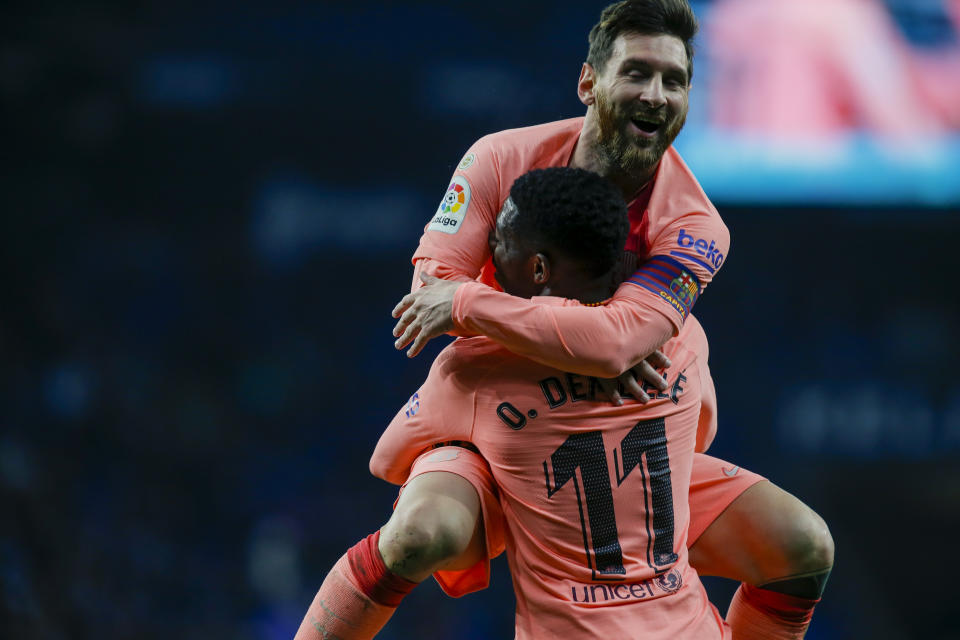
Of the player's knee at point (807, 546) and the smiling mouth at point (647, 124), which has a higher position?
the smiling mouth at point (647, 124)

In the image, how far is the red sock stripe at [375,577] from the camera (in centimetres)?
196

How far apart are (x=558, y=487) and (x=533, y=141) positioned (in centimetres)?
77

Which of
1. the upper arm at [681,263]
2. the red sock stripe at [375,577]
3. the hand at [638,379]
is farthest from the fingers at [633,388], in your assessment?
the red sock stripe at [375,577]

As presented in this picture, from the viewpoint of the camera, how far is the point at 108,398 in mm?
4734

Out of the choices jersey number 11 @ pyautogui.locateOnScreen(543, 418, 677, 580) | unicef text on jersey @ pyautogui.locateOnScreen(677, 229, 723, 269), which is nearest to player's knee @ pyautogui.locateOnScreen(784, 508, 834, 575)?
jersey number 11 @ pyautogui.locateOnScreen(543, 418, 677, 580)

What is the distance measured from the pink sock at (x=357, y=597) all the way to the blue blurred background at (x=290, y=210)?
8.68ft

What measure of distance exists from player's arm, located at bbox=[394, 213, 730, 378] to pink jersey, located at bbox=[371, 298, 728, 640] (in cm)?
8

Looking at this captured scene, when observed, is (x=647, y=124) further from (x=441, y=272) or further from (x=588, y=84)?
(x=441, y=272)

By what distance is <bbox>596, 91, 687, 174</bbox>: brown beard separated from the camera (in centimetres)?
215

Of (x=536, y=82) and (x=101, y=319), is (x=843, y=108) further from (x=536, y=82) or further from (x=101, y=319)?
(x=101, y=319)

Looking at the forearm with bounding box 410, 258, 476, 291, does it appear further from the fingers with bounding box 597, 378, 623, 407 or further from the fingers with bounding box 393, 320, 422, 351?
the fingers with bounding box 597, 378, 623, 407

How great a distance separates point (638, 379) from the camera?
2.03 meters

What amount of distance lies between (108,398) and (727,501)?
3396 mm

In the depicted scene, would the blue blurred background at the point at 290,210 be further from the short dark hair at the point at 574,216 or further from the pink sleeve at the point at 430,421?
the short dark hair at the point at 574,216
